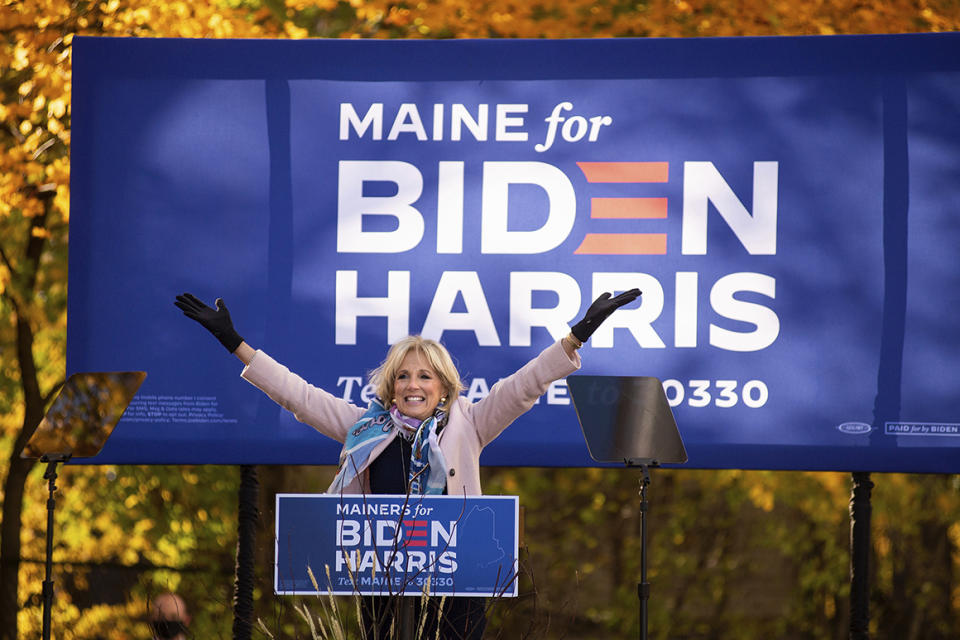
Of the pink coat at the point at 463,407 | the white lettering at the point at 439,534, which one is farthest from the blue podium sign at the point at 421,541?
the pink coat at the point at 463,407

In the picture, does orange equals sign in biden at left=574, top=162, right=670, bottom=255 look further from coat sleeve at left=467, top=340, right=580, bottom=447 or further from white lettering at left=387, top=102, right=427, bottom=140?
coat sleeve at left=467, top=340, right=580, bottom=447

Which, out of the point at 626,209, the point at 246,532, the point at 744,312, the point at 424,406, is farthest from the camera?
the point at 246,532

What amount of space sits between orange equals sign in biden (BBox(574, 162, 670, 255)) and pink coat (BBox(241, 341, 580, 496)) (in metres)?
1.39

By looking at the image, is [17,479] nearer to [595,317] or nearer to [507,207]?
[507,207]

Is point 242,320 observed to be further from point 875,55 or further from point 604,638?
point 604,638

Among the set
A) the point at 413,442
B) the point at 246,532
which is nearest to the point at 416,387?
the point at 413,442

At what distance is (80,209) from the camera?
5.37m

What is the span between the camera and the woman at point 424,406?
12.3 ft

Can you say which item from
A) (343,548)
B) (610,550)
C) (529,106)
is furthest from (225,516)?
(343,548)

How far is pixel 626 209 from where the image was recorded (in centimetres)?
525

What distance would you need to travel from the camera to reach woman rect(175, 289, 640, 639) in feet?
12.3

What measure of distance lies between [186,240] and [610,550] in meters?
6.38

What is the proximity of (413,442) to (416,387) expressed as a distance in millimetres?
209

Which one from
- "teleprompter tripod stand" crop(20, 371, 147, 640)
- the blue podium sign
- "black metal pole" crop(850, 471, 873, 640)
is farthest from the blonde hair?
"black metal pole" crop(850, 471, 873, 640)
